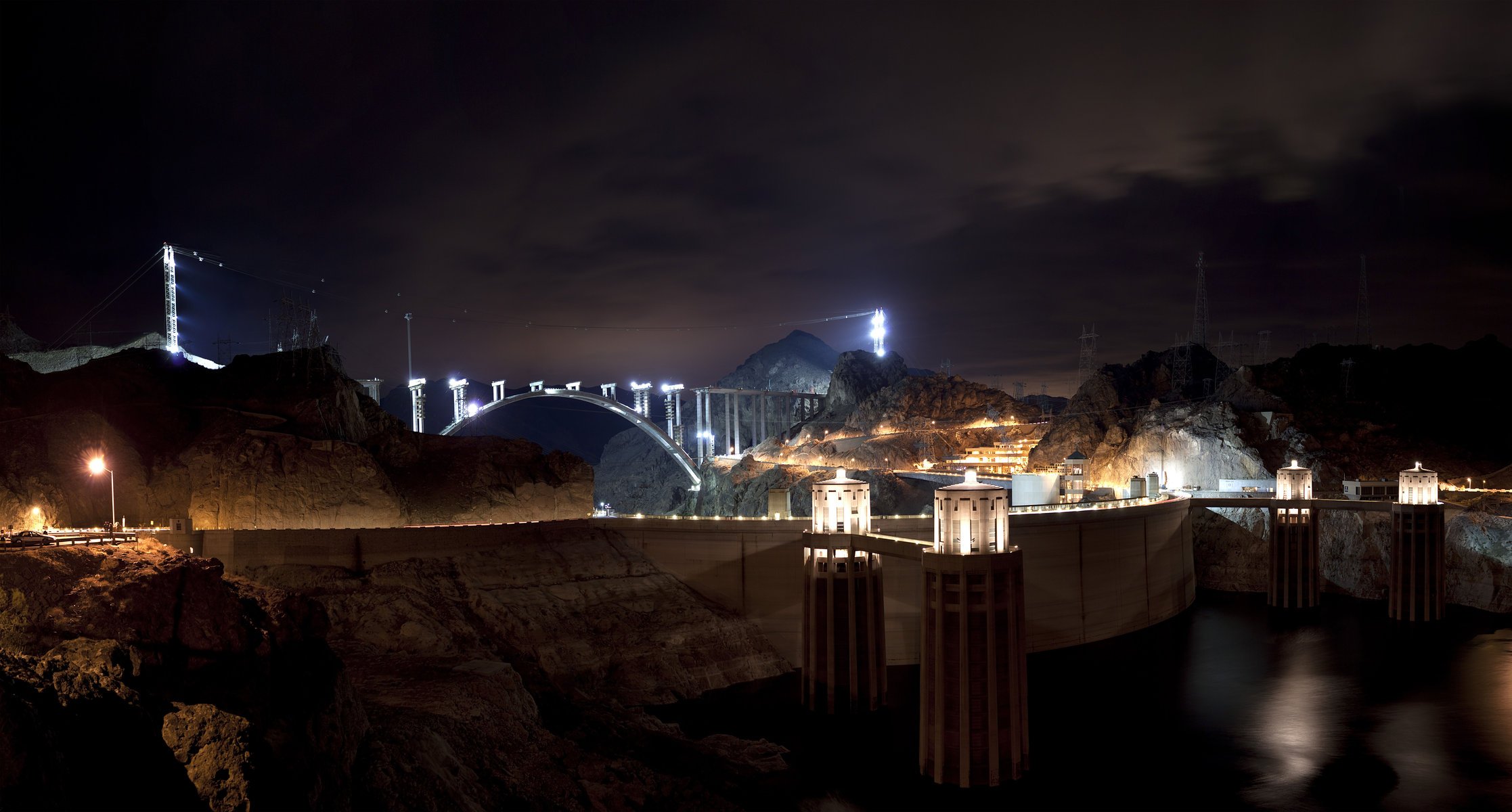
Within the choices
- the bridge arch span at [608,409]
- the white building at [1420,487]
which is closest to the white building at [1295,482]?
the white building at [1420,487]

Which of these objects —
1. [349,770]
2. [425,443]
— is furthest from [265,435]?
[349,770]

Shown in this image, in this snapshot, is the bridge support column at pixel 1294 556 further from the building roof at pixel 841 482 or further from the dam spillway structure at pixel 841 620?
the building roof at pixel 841 482

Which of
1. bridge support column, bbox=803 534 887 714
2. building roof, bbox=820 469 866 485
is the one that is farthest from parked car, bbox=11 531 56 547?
building roof, bbox=820 469 866 485

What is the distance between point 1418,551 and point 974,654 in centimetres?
4303

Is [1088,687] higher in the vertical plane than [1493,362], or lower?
lower

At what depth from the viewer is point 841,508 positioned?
39219mm

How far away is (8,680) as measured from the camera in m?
12.4

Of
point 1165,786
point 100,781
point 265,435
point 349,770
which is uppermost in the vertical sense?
point 265,435

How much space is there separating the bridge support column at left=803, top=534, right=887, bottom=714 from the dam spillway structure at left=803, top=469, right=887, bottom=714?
3cm

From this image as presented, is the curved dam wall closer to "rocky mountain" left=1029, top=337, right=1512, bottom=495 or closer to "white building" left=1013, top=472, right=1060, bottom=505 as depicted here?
"white building" left=1013, top=472, right=1060, bottom=505

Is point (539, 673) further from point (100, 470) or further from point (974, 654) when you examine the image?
point (100, 470)

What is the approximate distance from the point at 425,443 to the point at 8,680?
4237 centimetres

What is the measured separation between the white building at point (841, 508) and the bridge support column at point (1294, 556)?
38.1 meters

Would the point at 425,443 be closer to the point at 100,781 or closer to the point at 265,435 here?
the point at 265,435
